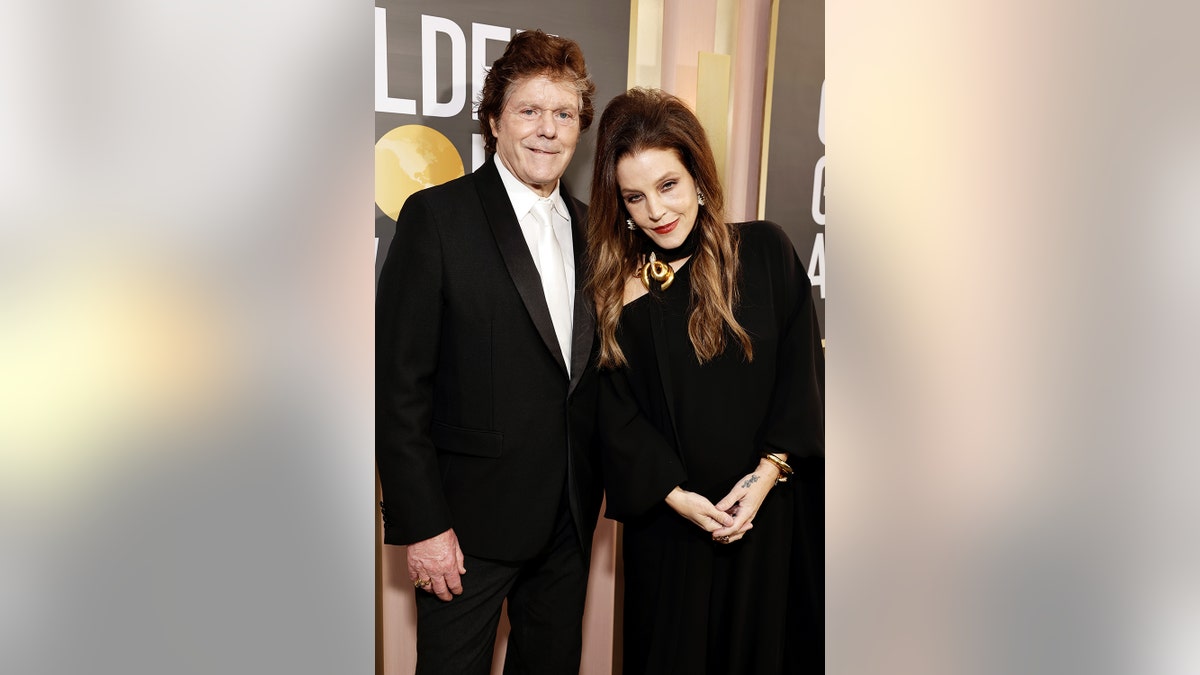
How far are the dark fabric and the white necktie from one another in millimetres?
346

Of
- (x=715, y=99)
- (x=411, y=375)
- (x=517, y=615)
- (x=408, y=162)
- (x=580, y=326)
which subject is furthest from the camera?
(x=715, y=99)

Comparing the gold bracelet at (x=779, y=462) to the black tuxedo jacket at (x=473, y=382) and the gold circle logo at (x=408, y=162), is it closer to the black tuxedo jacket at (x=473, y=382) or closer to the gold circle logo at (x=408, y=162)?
the black tuxedo jacket at (x=473, y=382)

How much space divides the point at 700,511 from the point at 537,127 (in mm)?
764

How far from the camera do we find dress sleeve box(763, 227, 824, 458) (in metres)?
1.36

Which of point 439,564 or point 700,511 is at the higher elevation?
point 700,511

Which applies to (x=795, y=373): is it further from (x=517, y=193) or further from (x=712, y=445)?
(x=517, y=193)

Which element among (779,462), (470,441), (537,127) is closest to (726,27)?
(537,127)

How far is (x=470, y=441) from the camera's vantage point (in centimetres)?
134

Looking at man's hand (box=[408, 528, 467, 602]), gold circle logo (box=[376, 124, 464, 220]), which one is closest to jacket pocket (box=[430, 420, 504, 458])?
man's hand (box=[408, 528, 467, 602])

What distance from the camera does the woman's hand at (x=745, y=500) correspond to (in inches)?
52.9

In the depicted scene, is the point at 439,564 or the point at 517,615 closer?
the point at 439,564
